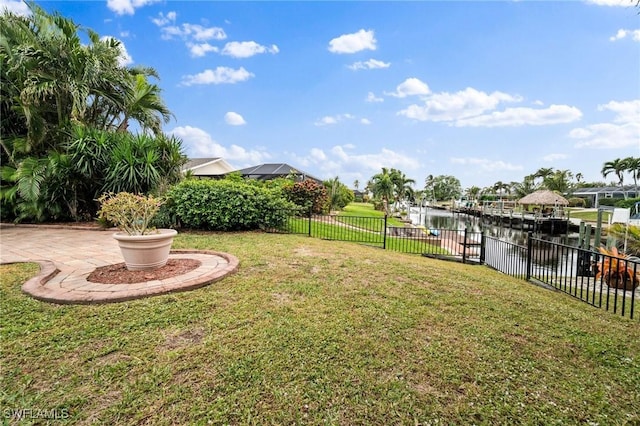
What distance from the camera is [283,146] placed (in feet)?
72.7

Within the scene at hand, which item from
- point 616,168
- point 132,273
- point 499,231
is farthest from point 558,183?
point 132,273

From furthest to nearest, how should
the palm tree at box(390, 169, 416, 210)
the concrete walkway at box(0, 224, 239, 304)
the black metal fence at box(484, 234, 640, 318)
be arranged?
the palm tree at box(390, 169, 416, 210) < the black metal fence at box(484, 234, 640, 318) < the concrete walkway at box(0, 224, 239, 304)

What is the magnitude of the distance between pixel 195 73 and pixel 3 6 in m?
5.24

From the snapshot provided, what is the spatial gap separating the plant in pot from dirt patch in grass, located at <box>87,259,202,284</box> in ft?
0.41

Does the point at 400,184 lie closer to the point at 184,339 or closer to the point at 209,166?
the point at 209,166

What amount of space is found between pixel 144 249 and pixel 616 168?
58.1 m

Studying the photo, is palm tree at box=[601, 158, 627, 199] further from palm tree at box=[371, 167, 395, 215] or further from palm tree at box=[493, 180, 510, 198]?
palm tree at box=[371, 167, 395, 215]

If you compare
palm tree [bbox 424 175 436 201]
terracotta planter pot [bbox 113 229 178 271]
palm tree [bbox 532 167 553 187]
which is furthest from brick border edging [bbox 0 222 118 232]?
palm tree [bbox 424 175 436 201]

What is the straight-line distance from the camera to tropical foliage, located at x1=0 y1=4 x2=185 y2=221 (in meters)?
7.54

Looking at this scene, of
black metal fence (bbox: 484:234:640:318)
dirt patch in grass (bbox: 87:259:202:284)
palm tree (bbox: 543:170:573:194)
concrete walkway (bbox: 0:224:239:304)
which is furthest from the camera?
palm tree (bbox: 543:170:573:194)

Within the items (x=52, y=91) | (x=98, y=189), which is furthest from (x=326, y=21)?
(x=98, y=189)

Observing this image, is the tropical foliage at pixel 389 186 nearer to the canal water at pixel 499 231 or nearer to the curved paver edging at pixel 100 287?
the canal water at pixel 499 231

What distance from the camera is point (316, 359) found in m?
A: 2.14

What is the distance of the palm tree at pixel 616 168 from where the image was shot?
39750mm
